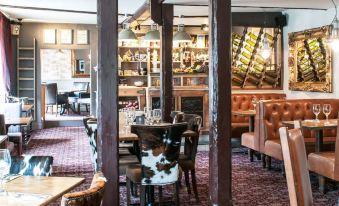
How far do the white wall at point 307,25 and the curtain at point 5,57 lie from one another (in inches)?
258

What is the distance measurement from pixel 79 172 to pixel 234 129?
3.39m

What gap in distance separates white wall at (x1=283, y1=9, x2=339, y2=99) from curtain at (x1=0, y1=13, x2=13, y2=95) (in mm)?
6556

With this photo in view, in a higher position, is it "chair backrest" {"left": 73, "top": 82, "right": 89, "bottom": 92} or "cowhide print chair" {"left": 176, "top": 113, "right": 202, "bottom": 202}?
"chair backrest" {"left": 73, "top": 82, "right": 89, "bottom": 92}

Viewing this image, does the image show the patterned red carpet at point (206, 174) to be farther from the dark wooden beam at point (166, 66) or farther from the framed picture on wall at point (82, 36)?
the framed picture on wall at point (82, 36)

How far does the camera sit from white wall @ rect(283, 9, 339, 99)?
27.0 ft

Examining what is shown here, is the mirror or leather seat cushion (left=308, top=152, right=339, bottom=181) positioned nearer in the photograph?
leather seat cushion (left=308, top=152, right=339, bottom=181)

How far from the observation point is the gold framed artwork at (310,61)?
8389mm

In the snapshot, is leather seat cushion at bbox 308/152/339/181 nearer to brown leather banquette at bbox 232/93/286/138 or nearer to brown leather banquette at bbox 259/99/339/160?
brown leather banquette at bbox 259/99/339/160

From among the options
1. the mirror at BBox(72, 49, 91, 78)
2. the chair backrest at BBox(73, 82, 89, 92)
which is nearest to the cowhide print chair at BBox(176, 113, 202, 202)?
the chair backrest at BBox(73, 82, 89, 92)

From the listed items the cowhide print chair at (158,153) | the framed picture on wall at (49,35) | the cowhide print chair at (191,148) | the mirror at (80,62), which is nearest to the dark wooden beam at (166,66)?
the cowhide print chair at (191,148)

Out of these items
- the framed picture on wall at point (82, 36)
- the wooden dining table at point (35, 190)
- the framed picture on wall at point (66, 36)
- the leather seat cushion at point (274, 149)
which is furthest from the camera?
the framed picture on wall at point (82, 36)

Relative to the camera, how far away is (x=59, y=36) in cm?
1236

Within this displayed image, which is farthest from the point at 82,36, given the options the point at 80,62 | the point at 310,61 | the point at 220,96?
the point at 220,96

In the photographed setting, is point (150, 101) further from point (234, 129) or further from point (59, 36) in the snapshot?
point (59, 36)
